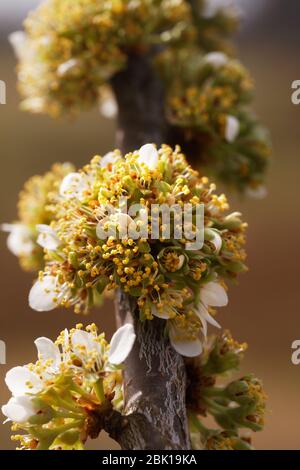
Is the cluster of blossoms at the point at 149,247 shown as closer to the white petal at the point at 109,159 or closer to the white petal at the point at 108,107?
the white petal at the point at 109,159

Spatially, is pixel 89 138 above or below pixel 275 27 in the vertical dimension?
below

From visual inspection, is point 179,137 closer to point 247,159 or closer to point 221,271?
point 247,159

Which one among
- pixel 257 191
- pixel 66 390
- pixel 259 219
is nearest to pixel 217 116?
pixel 257 191

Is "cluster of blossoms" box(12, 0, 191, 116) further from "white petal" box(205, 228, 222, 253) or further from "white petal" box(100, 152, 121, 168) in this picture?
"white petal" box(205, 228, 222, 253)

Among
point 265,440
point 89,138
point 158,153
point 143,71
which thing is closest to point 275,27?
point 89,138

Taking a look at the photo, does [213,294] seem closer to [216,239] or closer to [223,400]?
[216,239]

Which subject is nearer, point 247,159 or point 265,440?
point 247,159
